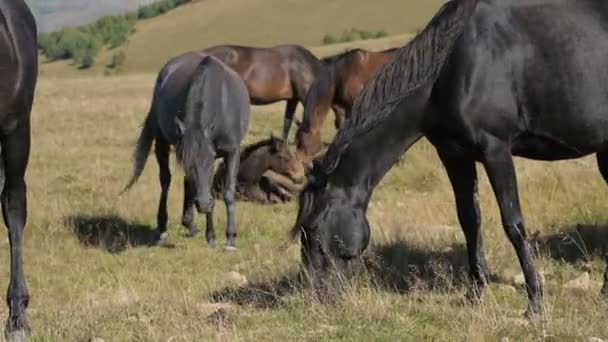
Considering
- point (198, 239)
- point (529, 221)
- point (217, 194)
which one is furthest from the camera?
point (217, 194)

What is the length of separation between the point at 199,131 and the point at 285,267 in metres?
2.77

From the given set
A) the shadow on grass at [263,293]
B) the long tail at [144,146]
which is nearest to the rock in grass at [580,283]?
the shadow on grass at [263,293]

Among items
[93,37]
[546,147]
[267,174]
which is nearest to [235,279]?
[546,147]

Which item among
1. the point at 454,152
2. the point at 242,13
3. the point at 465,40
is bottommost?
the point at 242,13

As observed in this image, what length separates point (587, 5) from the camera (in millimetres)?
5840

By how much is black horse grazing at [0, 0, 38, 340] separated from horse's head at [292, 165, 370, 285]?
1.82 meters

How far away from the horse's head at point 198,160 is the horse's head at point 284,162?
10.0 ft

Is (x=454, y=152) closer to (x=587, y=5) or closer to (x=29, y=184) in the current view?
(x=587, y=5)

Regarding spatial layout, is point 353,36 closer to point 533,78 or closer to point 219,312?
point 533,78

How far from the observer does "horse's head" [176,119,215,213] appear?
28.7ft

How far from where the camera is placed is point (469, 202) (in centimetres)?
608

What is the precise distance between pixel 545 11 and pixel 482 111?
0.96 metres

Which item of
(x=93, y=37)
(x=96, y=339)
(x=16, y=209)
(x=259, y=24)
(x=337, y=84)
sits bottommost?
(x=93, y=37)

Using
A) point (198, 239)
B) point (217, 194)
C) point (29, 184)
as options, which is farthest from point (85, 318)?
point (29, 184)
